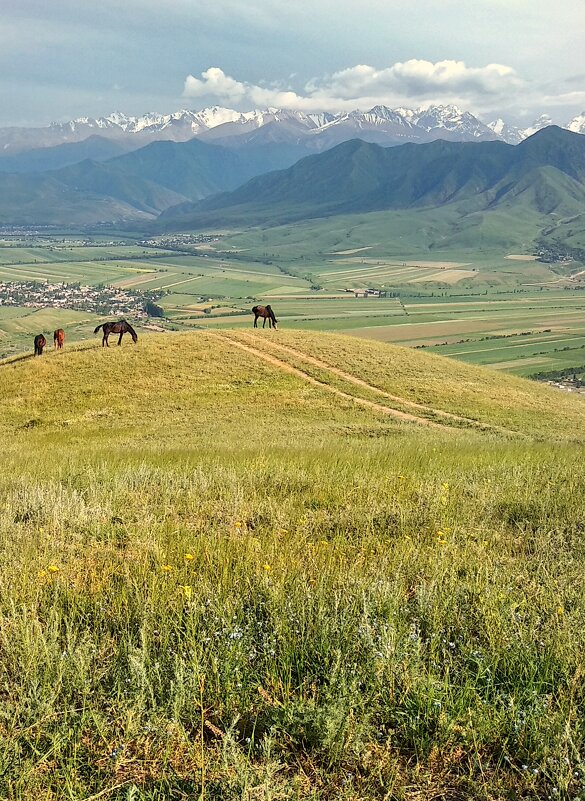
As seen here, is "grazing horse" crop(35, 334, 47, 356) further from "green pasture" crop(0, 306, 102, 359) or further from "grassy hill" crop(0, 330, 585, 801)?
"green pasture" crop(0, 306, 102, 359)

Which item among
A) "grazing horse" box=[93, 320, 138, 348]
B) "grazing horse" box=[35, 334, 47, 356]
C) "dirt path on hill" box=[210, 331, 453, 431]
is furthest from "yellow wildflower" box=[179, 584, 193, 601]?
"grazing horse" box=[35, 334, 47, 356]

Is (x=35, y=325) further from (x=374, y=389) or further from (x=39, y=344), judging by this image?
(x=374, y=389)

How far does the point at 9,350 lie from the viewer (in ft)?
384

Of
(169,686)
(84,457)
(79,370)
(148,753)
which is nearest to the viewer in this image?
(148,753)

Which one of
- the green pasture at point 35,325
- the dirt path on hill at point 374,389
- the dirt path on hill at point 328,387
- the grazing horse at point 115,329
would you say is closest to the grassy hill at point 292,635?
the dirt path on hill at point 328,387

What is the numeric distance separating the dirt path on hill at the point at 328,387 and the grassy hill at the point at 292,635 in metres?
20.1

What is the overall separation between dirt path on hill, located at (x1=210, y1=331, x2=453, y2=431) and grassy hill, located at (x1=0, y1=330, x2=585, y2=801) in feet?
65.9

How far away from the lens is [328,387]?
36000 millimetres

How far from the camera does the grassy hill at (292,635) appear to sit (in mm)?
3447

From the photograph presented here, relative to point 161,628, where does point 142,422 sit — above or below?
below

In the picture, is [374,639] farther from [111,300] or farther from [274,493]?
[111,300]

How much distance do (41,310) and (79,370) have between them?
154439mm

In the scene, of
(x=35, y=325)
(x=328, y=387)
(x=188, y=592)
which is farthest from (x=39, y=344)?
(x=35, y=325)

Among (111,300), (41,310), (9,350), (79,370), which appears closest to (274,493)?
(79,370)
